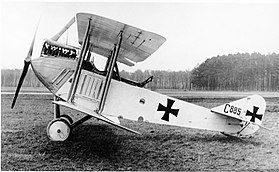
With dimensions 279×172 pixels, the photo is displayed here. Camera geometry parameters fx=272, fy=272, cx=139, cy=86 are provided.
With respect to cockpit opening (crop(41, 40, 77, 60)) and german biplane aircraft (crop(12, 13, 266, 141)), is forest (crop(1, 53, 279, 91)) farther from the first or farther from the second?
cockpit opening (crop(41, 40, 77, 60))

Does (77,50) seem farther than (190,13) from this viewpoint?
No

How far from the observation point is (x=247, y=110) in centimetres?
440

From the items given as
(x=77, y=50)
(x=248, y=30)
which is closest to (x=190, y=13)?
(x=248, y=30)

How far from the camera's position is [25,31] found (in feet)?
13.5

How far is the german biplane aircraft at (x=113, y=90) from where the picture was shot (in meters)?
3.50

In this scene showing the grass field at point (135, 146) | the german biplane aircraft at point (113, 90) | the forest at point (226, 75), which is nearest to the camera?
the german biplane aircraft at point (113, 90)

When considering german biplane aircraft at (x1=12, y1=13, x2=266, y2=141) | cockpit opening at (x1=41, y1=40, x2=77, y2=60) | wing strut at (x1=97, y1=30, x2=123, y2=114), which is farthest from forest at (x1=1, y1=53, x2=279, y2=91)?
wing strut at (x1=97, y1=30, x2=123, y2=114)

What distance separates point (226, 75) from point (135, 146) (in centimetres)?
198

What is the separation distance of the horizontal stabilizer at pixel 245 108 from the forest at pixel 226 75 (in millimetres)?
244

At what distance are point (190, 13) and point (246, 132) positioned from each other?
2124mm

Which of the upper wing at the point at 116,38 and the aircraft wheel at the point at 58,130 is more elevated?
the upper wing at the point at 116,38

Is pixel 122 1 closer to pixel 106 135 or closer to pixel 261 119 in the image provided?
pixel 106 135

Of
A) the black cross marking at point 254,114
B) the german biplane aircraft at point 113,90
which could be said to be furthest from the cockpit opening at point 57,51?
the black cross marking at point 254,114

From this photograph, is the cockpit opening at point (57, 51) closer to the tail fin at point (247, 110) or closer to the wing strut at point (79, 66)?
the wing strut at point (79, 66)
